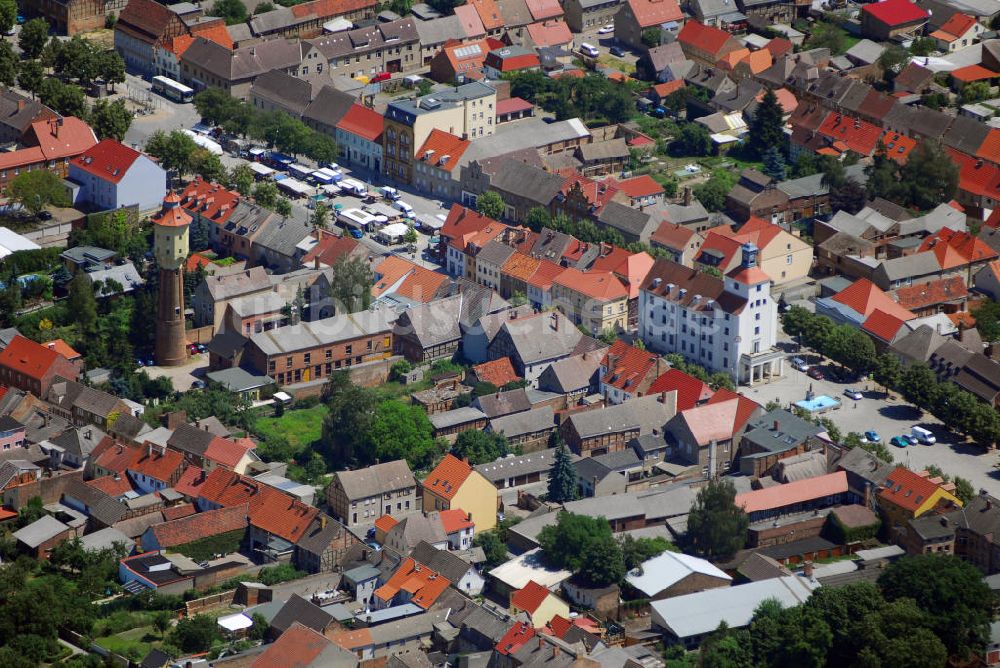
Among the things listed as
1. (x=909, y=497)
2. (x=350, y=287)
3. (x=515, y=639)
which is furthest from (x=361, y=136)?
(x=515, y=639)

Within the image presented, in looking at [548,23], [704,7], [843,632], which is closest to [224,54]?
→ [548,23]

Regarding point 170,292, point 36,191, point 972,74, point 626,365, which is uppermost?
point 170,292

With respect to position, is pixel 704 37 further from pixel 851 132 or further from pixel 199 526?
pixel 199 526

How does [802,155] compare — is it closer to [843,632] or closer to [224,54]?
[224,54]

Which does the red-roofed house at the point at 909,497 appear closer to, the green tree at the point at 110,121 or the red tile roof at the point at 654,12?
the green tree at the point at 110,121

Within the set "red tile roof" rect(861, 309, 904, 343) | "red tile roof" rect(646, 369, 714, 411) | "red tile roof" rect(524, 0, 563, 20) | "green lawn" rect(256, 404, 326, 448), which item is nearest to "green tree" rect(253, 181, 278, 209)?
"green lawn" rect(256, 404, 326, 448)

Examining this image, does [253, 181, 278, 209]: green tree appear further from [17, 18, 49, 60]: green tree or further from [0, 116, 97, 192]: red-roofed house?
[17, 18, 49, 60]: green tree
